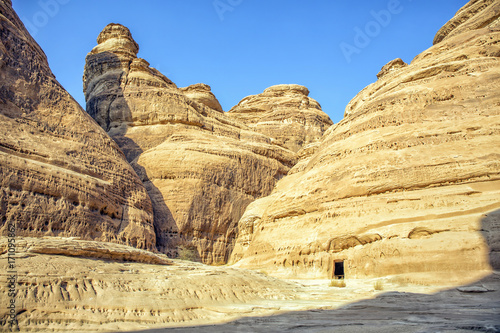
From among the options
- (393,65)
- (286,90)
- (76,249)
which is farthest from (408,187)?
(286,90)

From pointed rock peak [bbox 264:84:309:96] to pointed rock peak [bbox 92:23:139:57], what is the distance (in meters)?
16.8

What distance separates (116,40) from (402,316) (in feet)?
130

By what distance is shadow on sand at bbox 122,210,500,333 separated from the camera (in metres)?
6.27

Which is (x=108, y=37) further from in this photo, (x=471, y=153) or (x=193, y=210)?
(x=471, y=153)

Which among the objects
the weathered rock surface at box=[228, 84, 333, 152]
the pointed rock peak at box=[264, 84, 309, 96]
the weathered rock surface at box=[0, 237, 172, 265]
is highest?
the pointed rock peak at box=[264, 84, 309, 96]

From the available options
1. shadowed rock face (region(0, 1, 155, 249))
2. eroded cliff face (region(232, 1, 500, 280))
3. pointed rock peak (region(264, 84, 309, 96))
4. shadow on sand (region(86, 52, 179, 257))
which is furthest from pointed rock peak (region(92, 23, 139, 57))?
eroded cliff face (region(232, 1, 500, 280))

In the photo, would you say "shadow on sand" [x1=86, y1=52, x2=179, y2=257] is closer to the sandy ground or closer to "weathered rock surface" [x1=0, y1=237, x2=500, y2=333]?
"weathered rock surface" [x1=0, y1=237, x2=500, y2=333]

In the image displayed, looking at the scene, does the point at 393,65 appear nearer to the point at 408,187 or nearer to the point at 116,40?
the point at 408,187

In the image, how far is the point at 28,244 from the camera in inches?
406

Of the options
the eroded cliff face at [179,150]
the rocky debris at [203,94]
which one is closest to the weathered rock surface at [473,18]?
the eroded cliff face at [179,150]

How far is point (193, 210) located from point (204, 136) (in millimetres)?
7741

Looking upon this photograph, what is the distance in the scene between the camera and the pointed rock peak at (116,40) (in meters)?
39.9

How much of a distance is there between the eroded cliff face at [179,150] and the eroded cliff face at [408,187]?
5.25 metres

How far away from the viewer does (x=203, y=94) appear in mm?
44625
